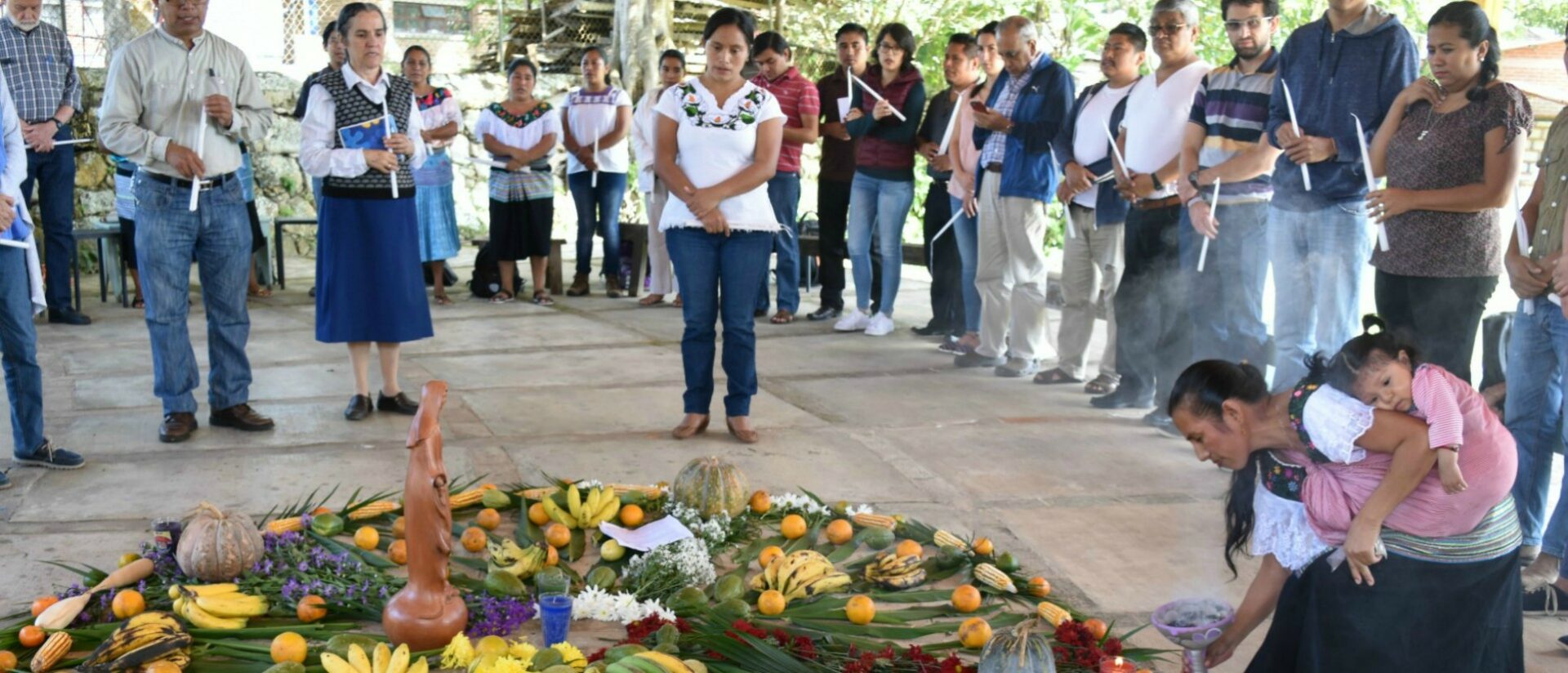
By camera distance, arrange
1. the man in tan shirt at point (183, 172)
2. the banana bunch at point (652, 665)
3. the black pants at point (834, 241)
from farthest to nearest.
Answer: the black pants at point (834, 241) < the man in tan shirt at point (183, 172) < the banana bunch at point (652, 665)

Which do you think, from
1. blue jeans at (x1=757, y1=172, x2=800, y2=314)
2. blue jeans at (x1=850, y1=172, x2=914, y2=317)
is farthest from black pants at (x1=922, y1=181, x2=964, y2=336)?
blue jeans at (x1=757, y1=172, x2=800, y2=314)

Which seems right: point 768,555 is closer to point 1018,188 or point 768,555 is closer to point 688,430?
point 688,430

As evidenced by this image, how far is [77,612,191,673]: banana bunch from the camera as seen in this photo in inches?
110

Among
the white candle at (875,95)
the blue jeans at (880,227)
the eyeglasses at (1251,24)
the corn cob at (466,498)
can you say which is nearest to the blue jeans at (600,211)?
the blue jeans at (880,227)

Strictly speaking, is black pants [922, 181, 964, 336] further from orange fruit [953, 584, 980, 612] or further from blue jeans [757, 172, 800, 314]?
orange fruit [953, 584, 980, 612]

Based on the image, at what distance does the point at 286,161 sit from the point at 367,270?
→ 7636 mm

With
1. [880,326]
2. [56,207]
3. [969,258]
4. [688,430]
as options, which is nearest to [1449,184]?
[688,430]

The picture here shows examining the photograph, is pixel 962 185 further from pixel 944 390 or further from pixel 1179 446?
pixel 1179 446

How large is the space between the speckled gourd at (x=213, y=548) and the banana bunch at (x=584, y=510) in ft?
2.91

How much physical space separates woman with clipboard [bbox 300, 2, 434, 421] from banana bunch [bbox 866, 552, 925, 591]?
2.74 metres

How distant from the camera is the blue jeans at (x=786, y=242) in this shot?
7965 mm

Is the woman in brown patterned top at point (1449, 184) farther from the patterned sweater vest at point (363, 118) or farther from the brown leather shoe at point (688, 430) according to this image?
the patterned sweater vest at point (363, 118)

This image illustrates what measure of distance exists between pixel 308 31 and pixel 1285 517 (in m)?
16.3

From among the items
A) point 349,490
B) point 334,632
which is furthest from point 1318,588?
point 349,490
